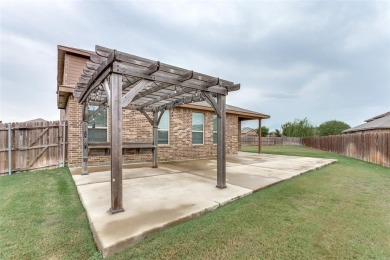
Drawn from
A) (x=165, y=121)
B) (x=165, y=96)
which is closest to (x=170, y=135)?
(x=165, y=121)

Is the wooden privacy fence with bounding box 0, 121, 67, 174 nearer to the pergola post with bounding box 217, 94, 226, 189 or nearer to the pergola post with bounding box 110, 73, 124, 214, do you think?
the pergola post with bounding box 110, 73, 124, 214

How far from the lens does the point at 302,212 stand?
324 centimetres

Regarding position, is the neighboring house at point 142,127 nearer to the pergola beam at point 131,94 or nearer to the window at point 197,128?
the window at point 197,128

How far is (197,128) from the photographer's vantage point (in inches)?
420

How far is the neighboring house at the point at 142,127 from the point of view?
7.27 m

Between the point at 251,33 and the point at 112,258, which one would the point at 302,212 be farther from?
the point at 251,33

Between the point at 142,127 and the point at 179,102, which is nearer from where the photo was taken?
the point at 179,102

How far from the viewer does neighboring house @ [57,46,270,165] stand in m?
7.27

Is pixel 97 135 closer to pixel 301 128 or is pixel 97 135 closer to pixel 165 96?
pixel 165 96

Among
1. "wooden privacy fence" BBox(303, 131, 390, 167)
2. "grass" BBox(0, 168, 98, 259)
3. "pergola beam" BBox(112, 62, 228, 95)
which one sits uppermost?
"pergola beam" BBox(112, 62, 228, 95)

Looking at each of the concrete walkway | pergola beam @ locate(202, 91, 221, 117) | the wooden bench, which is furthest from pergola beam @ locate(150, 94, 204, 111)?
the concrete walkway

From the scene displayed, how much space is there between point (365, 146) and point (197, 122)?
32.8 ft

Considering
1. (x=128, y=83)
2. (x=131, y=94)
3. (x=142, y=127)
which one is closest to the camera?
(x=131, y=94)

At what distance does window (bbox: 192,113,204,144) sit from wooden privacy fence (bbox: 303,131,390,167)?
9.02 metres
